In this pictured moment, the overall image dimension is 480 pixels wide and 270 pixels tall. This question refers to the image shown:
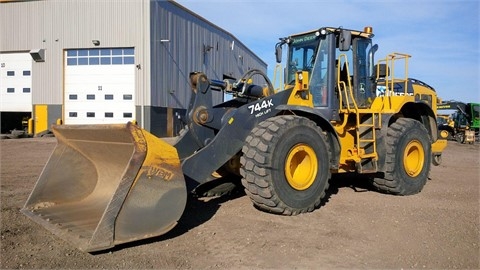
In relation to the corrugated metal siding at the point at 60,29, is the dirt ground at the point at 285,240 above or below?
below

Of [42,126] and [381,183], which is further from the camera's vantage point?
[42,126]

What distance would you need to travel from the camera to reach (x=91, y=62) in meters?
23.7

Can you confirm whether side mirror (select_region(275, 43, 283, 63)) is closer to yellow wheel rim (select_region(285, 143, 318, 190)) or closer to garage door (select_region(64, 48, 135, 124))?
yellow wheel rim (select_region(285, 143, 318, 190))

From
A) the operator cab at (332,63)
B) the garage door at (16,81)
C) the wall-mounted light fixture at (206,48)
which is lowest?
the operator cab at (332,63)

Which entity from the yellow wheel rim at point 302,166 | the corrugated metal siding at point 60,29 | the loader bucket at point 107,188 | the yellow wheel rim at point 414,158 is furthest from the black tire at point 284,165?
the corrugated metal siding at point 60,29

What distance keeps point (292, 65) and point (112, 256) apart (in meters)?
4.60

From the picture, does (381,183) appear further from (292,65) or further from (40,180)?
(40,180)

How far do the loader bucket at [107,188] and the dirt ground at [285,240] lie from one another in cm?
17

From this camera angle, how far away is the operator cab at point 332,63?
22.1ft

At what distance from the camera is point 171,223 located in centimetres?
450

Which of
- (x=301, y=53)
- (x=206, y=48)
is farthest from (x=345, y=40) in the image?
(x=206, y=48)

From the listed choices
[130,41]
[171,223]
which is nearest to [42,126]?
[130,41]

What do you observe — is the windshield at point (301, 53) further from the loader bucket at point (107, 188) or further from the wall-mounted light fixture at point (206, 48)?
the wall-mounted light fixture at point (206, 48)

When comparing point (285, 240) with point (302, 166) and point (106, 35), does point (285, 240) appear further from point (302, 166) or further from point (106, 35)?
point (106, 35)
